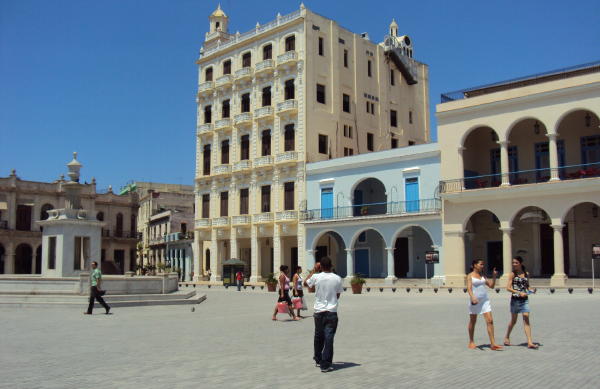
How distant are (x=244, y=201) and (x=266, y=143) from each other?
16.7 feet

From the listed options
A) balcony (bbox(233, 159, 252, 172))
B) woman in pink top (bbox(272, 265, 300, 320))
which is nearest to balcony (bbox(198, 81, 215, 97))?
balcony (bbox(233, 159, 252, 172))

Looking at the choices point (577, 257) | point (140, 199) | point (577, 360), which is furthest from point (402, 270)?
point (140, 199)

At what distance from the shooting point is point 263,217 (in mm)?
48031

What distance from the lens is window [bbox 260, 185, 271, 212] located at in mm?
48344

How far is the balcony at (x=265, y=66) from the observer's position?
4825 cm

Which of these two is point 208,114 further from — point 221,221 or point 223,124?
point 221,221

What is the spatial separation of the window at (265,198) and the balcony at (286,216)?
1618mm

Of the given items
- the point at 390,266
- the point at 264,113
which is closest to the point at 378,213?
the point at 390,266

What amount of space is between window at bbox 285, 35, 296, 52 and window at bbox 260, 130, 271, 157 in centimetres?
636

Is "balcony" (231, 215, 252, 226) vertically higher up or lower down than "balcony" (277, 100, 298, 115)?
lower down

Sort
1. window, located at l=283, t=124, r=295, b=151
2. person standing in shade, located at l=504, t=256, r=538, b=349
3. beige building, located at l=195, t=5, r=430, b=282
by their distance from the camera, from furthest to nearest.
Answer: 1. window, located at l=283, t=124, r=295, b=151
2. beige building, located at l=195, t=5, r=430, b=282
3. person standing in shade, located at l=504, t=256, r=538, b=349

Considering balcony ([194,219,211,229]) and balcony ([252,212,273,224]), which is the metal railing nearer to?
balcony ([252,212,273,224])

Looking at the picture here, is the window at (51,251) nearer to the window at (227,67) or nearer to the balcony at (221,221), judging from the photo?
the balcony at (221,221)

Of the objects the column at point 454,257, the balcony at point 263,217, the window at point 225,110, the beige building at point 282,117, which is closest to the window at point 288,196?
the beige building at point 282,117
